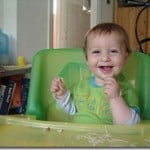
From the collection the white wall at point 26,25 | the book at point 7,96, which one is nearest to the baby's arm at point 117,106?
the book at point 7,96

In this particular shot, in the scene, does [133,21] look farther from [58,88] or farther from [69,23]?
[58,88]

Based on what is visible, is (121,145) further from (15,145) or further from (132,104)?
(132,104)

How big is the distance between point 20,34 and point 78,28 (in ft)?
4.87

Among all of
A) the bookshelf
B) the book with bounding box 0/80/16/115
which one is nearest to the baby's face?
the bookshelf

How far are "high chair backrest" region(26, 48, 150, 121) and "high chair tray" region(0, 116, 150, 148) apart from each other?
0.23 metres

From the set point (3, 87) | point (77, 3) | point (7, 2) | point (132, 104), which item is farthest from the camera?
point (77, 3)

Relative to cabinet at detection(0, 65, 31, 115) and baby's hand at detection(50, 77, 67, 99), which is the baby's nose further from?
cabinet at detection(0, 65, 31, 115)

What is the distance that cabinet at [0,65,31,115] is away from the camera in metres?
1.74

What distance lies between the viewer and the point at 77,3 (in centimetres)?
333

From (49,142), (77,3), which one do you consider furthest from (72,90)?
(77,3)

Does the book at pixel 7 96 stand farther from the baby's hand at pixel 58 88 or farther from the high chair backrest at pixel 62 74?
the baby's hand at pixel 58 88

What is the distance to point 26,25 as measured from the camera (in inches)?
83.4

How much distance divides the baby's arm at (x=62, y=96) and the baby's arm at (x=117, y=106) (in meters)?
0.14

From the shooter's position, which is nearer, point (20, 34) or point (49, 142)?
point (49, 142)
